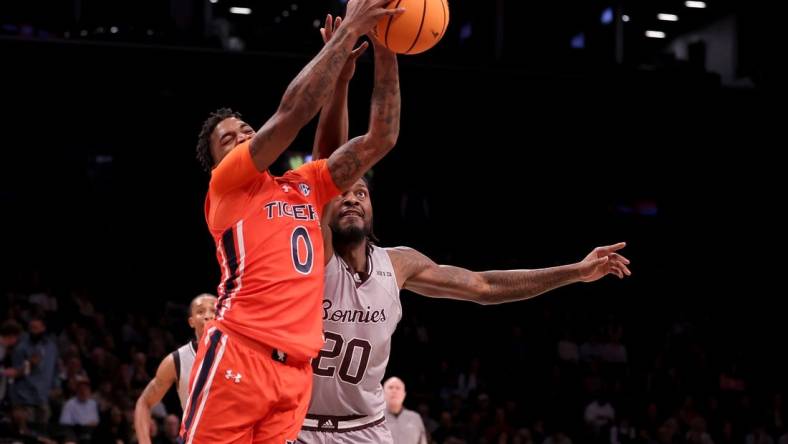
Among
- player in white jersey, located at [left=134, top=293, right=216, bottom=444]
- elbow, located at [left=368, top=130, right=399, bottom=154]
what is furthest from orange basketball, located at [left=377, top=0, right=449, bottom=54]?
player in white jersey, located at [left=134, top=293, right=216, bottom=444]

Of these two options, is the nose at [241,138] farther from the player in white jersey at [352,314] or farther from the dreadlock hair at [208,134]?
the player in white jersey at [352,314]

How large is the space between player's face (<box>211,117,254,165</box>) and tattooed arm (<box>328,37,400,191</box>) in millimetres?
363

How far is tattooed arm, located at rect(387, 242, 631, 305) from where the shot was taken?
4.87m

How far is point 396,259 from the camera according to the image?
491 centimetres

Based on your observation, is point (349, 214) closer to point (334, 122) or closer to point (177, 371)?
point (334, 122)

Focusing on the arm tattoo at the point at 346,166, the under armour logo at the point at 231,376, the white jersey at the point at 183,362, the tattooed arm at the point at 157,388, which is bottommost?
the tattooed arm at the point at 157,388

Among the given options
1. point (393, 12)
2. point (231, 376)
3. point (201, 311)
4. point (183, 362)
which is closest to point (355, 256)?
point (231, 376)

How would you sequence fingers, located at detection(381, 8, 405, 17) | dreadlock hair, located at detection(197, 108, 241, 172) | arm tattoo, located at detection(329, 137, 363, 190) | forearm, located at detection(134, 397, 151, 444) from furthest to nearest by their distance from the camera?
forearm, located at detection(134, 397, 151, 444), dreadlock hair, located at detection(197, 108, 241, 172), arm tattoo, located at detection(329, 137, 363, 190), fingers, located at detection(381, 8, 405, 17)

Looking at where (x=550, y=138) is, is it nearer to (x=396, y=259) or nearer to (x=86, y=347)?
(x=86, y=347)

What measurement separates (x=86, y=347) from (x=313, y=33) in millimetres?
5855

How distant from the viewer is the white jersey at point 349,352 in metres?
4.57

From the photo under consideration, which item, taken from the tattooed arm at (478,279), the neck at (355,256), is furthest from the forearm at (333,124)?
the tattooed arm at (478,279)

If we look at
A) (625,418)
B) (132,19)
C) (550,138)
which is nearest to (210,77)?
(132,19)

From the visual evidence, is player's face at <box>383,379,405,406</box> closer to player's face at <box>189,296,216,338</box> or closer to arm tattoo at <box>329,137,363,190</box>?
player's face at <box>189,296,216,338</box>
